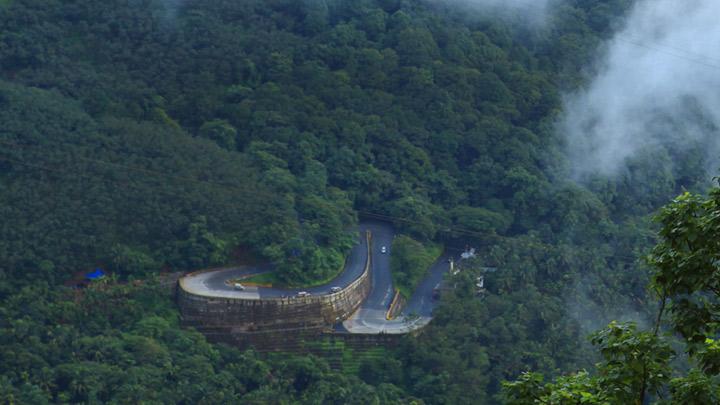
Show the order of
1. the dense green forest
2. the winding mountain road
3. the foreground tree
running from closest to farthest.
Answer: the foreground tree → the dense green forest → the winding mountain road

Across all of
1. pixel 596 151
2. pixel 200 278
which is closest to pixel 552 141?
pixel 596 151

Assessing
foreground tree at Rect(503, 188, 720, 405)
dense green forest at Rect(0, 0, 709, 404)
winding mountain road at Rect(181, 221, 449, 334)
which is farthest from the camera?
winding mountain road at Rect(181, 221, 449, 334)

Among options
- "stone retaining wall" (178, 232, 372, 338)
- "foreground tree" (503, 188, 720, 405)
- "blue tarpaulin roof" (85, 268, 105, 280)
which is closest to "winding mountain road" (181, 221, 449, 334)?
"stone retaining wall" (178, 232, 372, 338)

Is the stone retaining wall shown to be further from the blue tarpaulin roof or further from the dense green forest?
the blue tarpaulin roof

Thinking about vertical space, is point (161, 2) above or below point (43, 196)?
A: above

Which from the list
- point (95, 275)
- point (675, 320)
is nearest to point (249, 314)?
point (95, 275)

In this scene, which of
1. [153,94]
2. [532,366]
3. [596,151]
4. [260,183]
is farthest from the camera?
[596,151]

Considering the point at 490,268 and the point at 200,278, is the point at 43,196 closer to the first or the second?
the point at 200,278

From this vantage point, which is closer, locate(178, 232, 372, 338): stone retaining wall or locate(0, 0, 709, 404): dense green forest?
locate(0, 0, 709, 404): dense green forest
